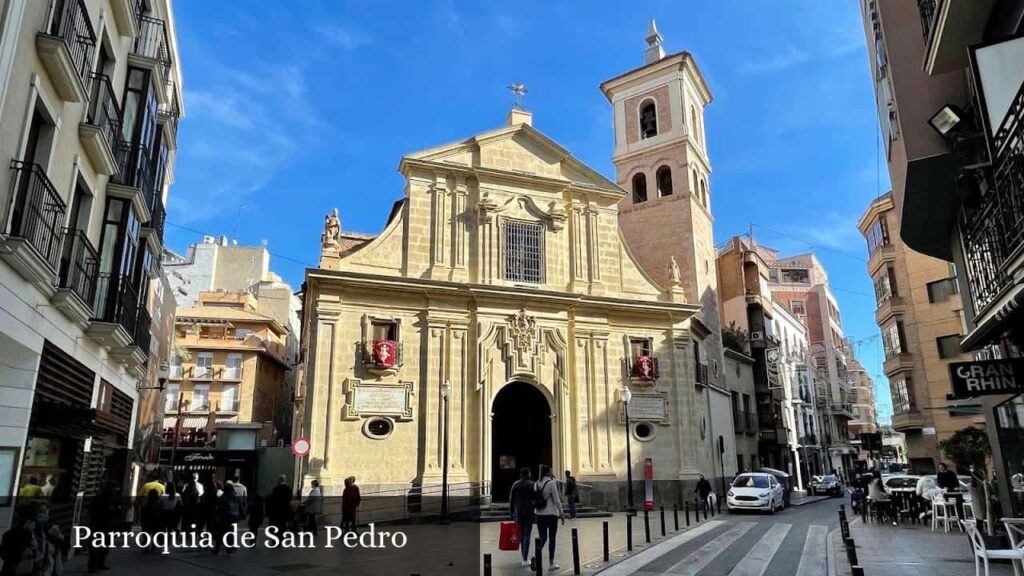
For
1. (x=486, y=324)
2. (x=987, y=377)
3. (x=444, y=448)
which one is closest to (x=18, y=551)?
(x=987, y=377)

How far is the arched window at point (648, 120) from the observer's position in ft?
121

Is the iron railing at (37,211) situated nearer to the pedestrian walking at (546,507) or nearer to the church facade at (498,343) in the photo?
the pedestrian walking at (546,507)

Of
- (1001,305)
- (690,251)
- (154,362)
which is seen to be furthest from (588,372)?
(1001,305)

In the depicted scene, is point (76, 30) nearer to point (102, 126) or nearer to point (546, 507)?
point (102, 126)

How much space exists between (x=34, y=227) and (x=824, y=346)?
221 ft

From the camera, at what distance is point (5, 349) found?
8.62m

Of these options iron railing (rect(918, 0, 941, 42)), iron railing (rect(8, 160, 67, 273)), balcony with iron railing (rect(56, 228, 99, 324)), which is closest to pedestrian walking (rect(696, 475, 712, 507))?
iron railing (rect(918, 0, 941, 42))

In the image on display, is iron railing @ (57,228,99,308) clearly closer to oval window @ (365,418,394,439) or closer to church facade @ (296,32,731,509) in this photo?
church facade @ (296,32,731,509)

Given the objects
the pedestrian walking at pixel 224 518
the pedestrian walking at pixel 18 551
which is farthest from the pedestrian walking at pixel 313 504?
the pedestrian walking at pixel 18 551

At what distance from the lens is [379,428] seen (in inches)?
867

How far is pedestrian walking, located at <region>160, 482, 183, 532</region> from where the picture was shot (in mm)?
14648

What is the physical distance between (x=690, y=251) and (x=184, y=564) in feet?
90.2

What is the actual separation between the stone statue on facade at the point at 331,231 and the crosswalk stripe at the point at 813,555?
17.3 metres

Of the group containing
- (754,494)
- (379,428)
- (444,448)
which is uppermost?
(379,428)
